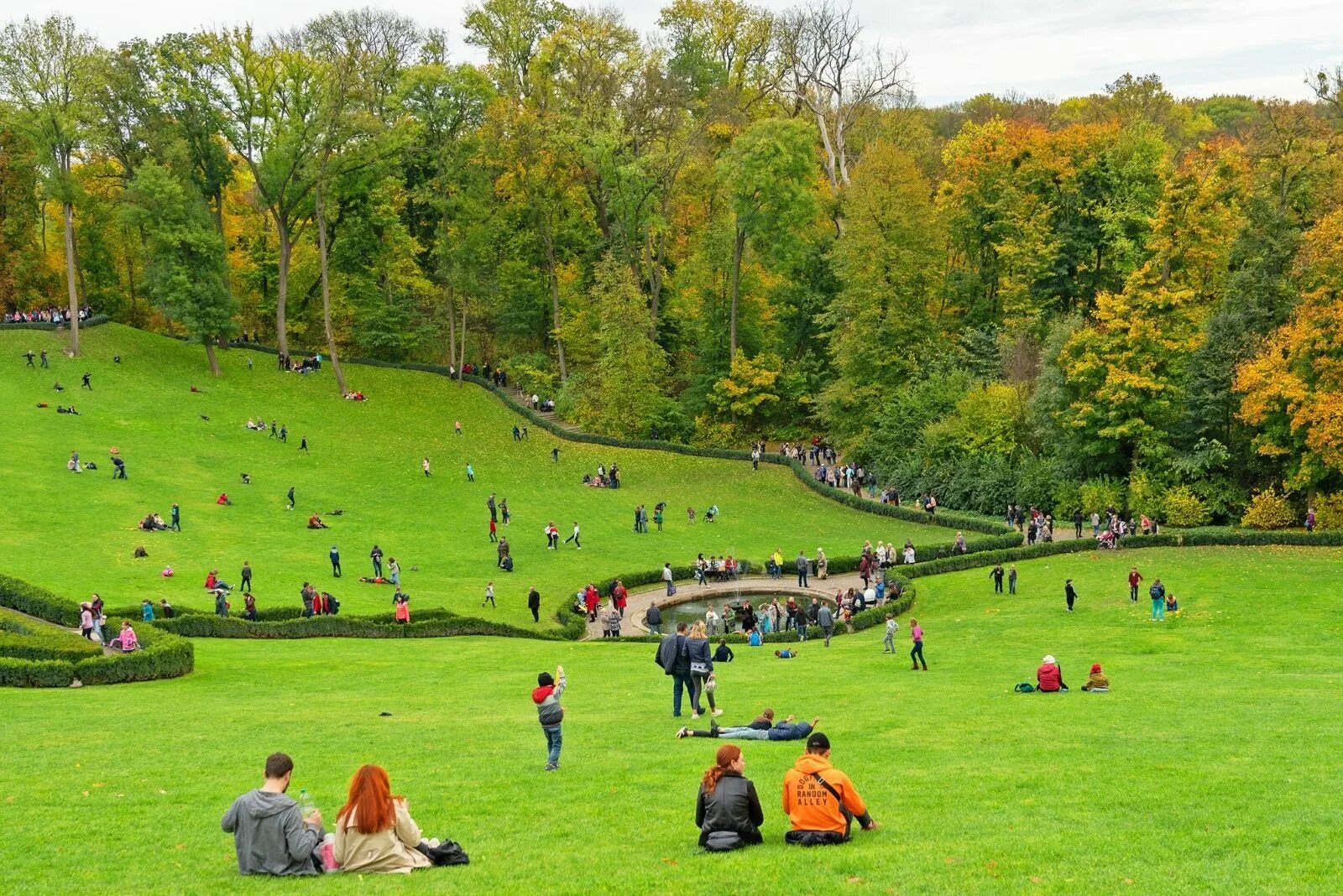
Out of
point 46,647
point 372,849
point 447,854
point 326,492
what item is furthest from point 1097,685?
Result: point 326,492

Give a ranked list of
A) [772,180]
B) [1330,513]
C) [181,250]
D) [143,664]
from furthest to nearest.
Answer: [772,180] → [181,250] → [1330,513] → [143,664]

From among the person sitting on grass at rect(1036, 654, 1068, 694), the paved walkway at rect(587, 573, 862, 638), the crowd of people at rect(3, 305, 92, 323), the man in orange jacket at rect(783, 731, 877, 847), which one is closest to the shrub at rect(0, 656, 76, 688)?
the paved walkway at rect(587, 573, 862, 638)

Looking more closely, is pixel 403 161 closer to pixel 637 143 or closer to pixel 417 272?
pixel 417 272

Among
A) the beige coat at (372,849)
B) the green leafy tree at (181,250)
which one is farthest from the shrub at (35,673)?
the green leafy tree at (181,250)

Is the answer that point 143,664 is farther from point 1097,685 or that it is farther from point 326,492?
point 326,492

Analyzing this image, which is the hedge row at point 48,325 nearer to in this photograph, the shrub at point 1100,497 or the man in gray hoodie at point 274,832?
the shrub at point 1100,497

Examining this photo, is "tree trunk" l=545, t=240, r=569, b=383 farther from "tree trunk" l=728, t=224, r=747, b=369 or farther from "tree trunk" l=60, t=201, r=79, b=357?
"tree trunk" l=60, t=201, r=79, b=357

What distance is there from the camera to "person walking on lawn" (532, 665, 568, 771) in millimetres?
15734

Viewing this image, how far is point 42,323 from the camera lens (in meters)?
72.4

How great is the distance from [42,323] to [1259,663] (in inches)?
2663

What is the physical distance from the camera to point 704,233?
81250mm

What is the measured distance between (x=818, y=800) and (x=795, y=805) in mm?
225

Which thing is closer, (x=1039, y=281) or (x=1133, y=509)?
(x=1133, y=509)

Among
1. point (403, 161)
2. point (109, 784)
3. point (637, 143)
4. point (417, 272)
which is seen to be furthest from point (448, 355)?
point (109, 784)
